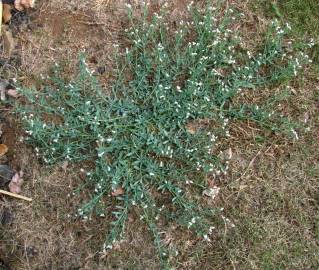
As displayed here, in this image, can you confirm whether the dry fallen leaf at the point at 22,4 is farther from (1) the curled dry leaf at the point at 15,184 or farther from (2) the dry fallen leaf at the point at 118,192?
(2) the dry fallen leaf at the point at 118,192

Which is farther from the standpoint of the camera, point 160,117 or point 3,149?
point 3,149

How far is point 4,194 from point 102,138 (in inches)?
38.0

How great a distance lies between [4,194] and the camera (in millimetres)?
4152

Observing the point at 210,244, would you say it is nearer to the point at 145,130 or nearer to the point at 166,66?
the point at 145,130

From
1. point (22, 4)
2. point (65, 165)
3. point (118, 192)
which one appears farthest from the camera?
point (22, 4)

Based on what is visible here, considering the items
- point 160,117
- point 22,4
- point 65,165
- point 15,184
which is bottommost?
point 15,184

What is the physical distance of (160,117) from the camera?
4.04 metres

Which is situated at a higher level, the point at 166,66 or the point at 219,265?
the point at 166,66

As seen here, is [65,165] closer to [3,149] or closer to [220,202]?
[3,149]

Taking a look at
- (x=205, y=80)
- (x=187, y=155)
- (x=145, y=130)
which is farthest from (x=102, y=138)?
(x=205, y=80)

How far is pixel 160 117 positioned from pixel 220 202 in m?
0.83

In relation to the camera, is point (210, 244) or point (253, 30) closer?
point (210, 244)

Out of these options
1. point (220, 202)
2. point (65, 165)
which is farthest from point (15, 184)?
point (220, 202)

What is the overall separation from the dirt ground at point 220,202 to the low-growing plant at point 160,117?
0.11 meters
